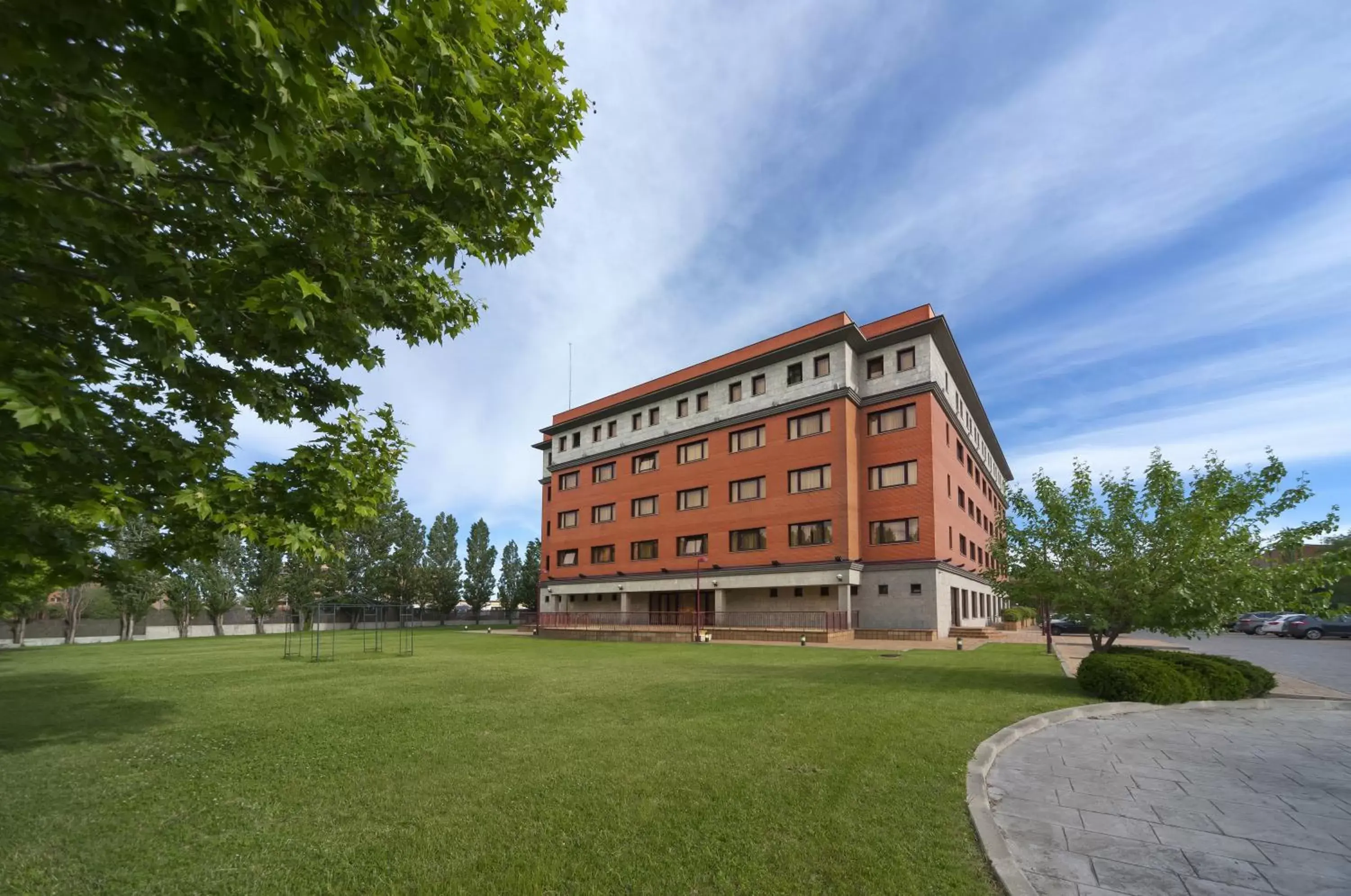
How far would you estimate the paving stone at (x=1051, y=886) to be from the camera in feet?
14.3

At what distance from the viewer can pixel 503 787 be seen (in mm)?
6523

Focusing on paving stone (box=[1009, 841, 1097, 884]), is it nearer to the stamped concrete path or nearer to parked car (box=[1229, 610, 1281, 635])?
the stamped concrete path

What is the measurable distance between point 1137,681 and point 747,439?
93.5ft

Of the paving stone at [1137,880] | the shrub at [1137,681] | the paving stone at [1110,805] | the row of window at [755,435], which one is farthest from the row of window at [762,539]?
the paving stone at [1137,880]

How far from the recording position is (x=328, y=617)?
67312 millimetres

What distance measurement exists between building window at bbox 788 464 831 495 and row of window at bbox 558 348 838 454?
5.30 meters

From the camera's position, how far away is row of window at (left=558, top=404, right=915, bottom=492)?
35.1 metres

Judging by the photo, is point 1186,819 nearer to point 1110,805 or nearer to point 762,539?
point 1110,805

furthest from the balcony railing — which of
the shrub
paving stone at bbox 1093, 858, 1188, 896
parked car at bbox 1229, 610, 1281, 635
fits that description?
parked car at bbox 1229, 610, 1281, 635

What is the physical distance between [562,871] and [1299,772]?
8.66 m

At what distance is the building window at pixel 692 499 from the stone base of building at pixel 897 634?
12.9 metres

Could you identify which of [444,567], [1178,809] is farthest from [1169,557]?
[444,567]

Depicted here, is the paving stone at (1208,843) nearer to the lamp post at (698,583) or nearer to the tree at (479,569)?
the lamp post at (698,583)

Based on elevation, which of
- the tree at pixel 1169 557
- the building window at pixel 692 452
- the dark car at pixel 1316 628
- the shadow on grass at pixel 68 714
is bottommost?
the dark car at pixel 1316 628
